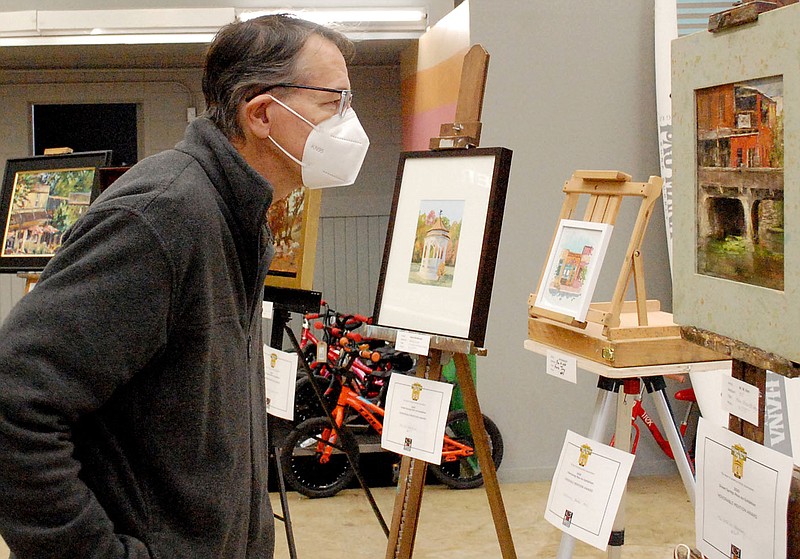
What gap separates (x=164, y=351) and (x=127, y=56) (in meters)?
4.80

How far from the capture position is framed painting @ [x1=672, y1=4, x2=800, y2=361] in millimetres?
1234

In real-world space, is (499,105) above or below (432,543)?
above

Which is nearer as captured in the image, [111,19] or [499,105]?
[499,105]

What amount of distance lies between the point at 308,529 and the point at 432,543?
562mm

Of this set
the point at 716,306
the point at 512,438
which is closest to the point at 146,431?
the point at 716,306

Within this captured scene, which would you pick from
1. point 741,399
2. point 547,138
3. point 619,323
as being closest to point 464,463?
point 547,138

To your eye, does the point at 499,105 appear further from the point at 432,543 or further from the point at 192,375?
the point at 192,375

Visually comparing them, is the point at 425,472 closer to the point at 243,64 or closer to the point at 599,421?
the point at 599,421

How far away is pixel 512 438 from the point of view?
→ 4312mm

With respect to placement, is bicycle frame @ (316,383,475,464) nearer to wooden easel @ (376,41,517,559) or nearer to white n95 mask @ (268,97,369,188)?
wooden easel @ (376,41,517,559)

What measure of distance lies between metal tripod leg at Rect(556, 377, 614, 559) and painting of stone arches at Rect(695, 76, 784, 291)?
0.91 m

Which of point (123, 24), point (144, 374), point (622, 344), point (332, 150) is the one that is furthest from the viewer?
point (123, 24)

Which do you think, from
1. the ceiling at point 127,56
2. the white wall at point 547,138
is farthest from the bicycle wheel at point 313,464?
the ceiling at point 127,56

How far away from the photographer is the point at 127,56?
5551 mm
